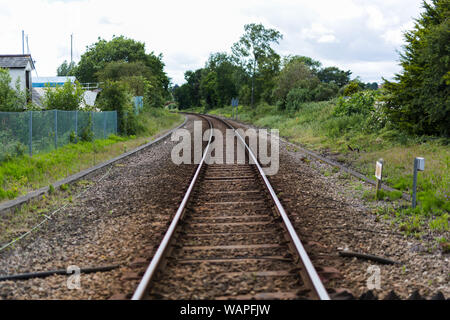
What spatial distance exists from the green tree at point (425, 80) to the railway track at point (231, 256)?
24.5 feet

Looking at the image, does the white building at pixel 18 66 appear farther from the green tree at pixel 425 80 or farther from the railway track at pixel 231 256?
the railway track at pixel 231 256

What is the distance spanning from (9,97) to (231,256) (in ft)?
54.5

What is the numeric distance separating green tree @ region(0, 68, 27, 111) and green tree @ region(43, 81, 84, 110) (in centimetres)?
149

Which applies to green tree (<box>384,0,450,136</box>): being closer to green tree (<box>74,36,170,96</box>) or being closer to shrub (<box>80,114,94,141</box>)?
shrub (<box>80,114,94,141</box>)

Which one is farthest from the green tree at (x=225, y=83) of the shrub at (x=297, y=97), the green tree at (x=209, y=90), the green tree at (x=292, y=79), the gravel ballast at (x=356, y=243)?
the gravel ballast at (x=356, y=243)

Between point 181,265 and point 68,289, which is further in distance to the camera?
point 181,265

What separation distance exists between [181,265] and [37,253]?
2.18 metres

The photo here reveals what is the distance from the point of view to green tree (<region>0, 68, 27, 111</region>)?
58.1ft

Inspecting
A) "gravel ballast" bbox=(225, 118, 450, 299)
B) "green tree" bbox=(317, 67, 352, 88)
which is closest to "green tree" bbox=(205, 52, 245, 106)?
"green tree" bbox=(317, 67, 352, 88)

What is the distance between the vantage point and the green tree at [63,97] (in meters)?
17.9

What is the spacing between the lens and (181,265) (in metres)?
4.95

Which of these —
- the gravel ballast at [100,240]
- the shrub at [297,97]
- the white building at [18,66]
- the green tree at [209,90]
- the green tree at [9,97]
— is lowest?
the gravel ballast at [100,240]
